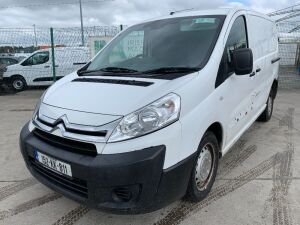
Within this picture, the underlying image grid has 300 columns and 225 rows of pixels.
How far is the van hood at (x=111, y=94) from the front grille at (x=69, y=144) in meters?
0.28

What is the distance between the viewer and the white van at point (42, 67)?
12.3m

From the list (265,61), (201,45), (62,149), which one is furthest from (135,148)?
(265,61)

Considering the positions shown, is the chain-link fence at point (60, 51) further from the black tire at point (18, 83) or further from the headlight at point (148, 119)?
the headlight at point (148, 119)

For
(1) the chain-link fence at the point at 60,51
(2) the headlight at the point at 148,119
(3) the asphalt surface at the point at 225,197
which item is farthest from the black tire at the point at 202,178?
(1) the chain-link fence at the point at 60,51

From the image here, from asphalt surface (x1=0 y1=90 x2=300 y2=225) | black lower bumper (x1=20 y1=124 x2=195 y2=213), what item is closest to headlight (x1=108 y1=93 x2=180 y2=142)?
black lower bumper (x1=20 y1=124 x2=195 y2=213)

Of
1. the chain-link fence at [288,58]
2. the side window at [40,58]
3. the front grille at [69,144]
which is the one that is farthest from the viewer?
the side window at [40,58]

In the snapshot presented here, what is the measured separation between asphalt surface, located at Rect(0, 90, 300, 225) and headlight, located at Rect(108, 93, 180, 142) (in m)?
1.00

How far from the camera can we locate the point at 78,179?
8.70 ft

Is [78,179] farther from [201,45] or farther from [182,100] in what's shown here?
[201,45]

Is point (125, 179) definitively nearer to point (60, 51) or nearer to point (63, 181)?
point (63, 181)

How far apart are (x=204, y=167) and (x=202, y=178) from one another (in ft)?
0.38

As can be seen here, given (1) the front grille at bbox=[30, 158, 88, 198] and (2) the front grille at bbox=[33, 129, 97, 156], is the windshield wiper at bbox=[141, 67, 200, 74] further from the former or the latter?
(1) the front grille at bbox=[30, 158, 88, 198]

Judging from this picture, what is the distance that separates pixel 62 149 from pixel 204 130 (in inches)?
50.1

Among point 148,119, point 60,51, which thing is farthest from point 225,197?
point 60,51
